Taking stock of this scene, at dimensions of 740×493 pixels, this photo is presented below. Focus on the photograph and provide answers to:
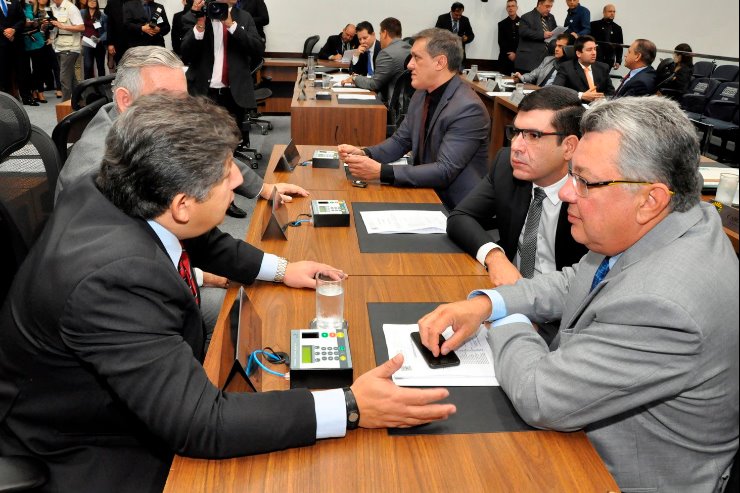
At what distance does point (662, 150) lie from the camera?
1089mm

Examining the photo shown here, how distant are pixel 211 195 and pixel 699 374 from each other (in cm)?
91

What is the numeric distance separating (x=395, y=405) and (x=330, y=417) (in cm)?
12

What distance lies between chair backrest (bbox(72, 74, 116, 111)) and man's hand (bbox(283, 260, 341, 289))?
132 cm

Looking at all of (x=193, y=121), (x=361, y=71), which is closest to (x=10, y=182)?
(x=193, y=121)

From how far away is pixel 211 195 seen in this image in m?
1.11

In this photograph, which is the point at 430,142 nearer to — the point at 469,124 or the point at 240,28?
the point at 469,124

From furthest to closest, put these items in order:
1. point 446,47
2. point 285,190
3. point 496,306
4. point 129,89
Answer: point 446,47 → point 285,190 → point 129,89 → point 496,306

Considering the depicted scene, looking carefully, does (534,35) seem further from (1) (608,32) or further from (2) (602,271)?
(2) (602,271)

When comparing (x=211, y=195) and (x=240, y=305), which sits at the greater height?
(x=211, y=195)

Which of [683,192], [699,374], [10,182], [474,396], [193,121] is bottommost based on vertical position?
[474,396]

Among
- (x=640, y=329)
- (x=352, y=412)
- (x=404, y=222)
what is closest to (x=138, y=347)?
(x=352, y=412)

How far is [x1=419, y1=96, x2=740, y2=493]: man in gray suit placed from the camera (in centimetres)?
97

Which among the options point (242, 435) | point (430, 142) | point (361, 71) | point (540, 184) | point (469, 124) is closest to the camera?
point (242, 435)

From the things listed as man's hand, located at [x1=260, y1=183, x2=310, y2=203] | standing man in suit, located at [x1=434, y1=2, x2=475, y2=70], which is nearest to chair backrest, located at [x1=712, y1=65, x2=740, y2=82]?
standing man in suit, located at [x1=434, y1=2, x2=475, y2=70]
